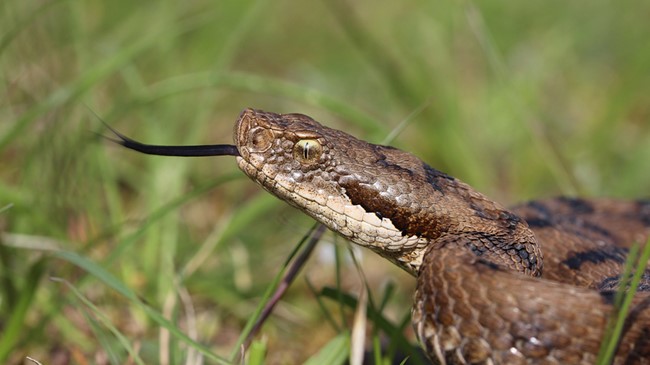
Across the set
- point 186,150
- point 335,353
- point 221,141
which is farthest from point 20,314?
point 221,141

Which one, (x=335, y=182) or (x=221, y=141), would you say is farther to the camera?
(x=221, y=141)

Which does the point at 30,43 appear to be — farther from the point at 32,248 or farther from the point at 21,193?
the point at 32,248

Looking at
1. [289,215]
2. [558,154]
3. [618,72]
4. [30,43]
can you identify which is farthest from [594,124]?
[30,43]

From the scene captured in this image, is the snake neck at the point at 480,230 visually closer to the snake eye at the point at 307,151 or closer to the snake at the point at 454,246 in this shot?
the snake at the point at 454,246

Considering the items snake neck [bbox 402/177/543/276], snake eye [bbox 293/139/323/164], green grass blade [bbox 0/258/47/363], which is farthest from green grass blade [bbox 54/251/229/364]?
snake neck [bbox 402/177/543/276]

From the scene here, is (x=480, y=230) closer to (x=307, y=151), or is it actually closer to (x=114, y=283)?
(x=307, y=151)

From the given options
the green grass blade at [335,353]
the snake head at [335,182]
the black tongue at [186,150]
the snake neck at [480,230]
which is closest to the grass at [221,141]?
the green grass blade at [335,353]

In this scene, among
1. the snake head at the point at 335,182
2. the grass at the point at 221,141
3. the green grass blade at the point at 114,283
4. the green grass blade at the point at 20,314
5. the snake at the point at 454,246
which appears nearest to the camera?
the snake at the point at 454,246
